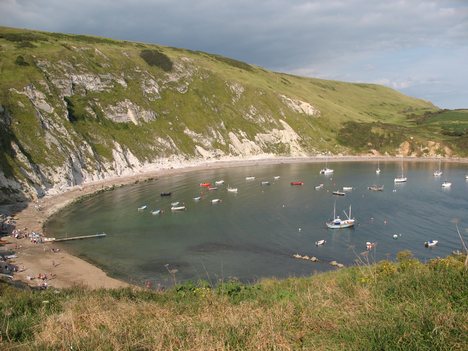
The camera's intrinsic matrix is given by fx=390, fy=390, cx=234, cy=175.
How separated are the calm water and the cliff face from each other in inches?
590

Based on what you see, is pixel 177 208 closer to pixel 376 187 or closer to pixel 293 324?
pixel 376 187

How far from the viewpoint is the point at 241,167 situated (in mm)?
160125

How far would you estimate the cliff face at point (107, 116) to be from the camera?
100188 millimetres

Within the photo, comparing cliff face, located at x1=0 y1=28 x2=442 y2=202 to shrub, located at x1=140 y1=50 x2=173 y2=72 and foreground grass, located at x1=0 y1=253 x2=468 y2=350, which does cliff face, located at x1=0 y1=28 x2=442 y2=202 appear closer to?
shrub, located at x1=140 y1=50 x2=173 y2=72

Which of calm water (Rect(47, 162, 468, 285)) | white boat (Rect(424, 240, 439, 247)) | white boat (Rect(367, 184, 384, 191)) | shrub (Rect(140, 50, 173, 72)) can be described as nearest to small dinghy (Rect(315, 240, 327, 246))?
calm water (Rect(47, 162, 468, 285))

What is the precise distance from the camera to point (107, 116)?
14100 centimetres

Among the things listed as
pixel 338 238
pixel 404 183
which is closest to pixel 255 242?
pixel 338 238

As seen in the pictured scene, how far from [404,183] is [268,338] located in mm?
132264

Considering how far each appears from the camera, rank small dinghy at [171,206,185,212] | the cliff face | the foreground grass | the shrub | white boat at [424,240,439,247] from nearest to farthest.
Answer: the foreground grass → white boat at [424,240,439,247] → small dinghy at [171,206,185,212] → the cliff face → the shrub

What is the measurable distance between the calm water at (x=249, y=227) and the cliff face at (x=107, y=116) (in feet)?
49.2

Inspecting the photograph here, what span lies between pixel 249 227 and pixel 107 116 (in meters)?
86.3

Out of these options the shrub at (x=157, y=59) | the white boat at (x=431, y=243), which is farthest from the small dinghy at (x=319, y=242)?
the shrub at (x=157, y=59)

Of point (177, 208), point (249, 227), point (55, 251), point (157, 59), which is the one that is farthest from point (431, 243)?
point (157, 59)

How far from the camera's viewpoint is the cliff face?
329 ft
